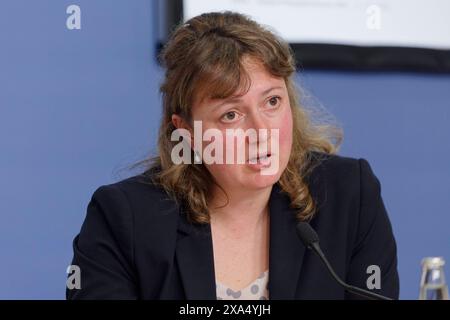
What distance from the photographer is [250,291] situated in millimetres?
1653

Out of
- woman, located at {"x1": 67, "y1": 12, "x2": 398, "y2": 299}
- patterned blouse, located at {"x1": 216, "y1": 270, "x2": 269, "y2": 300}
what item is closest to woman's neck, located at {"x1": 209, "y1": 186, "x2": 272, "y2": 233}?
woman, located at {"x1": 67, "y1": 12, "x2": 398, "y2": 299}

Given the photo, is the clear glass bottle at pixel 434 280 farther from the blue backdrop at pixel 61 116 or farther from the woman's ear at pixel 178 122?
the blue backdrop at pixel 61 116

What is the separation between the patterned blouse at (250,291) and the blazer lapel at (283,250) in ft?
0.13

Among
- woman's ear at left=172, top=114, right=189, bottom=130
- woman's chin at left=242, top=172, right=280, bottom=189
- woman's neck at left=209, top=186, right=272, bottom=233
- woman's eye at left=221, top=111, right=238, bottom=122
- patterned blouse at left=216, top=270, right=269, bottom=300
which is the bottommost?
patterned blouse at left=216, top=270, right=269, bottom=300

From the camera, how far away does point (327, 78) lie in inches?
90.5

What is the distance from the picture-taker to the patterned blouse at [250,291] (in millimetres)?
1642

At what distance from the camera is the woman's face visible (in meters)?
1.59

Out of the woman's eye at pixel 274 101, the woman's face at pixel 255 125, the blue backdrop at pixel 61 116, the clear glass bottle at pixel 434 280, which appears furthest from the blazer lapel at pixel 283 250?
the blue backdrop at pixel 61 116

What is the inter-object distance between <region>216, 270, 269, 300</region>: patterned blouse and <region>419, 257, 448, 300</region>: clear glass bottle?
412 millimetres

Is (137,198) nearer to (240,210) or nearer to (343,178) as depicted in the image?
(240,210)

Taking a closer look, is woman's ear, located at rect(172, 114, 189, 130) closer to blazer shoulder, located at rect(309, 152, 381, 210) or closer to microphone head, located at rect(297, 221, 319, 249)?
blazer shoulder, located at rect(309, 152, 381, 210)

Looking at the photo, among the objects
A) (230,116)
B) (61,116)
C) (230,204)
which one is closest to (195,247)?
(230,204)

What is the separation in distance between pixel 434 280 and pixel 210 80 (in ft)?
1.86

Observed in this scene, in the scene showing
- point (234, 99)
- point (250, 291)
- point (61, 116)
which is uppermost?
point (234, 99)
